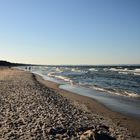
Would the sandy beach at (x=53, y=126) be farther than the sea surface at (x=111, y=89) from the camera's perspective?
No

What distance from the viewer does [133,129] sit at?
1126 centimetres

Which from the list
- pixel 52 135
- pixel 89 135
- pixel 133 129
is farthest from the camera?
pixel 133 129

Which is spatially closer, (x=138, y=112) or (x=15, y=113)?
(x=15, y=113)

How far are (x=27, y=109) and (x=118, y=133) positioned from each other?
5.16m

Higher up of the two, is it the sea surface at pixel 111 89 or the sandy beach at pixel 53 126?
the sandy beach at pixel 53 126

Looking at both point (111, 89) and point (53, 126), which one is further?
point (111, 89)

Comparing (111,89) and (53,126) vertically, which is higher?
(53,126)

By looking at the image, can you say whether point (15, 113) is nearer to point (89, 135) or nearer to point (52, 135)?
point (52, 135)

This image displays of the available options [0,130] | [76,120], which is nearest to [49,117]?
[76,120]

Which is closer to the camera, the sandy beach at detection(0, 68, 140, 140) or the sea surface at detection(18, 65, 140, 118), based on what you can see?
the sandy beach at detection(0, 68, 140, 140)

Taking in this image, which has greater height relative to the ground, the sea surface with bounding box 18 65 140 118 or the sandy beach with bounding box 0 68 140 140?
the sandy beach with bounding box 0 68 140 140

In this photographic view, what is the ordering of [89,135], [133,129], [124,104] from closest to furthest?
1. [89,135]
2. [133,129]
3. [124,104]

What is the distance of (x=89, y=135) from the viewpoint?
827 centimetres

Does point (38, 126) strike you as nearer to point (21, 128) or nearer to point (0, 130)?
point (21, 128)
